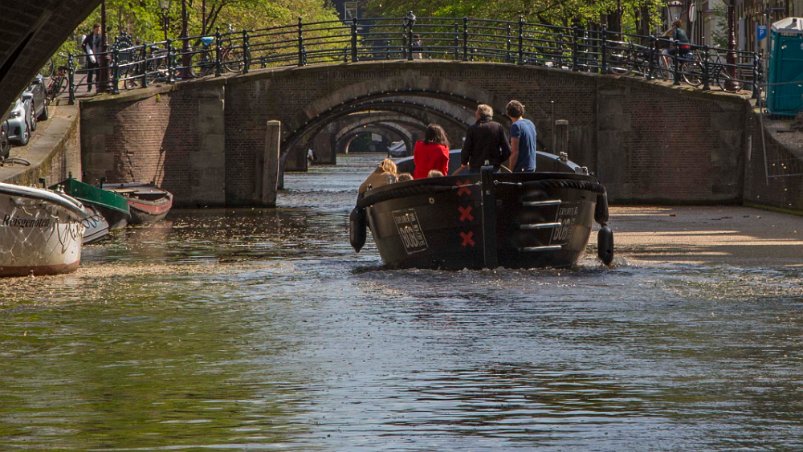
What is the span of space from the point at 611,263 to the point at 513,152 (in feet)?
5.99

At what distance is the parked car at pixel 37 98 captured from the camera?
33.9 m

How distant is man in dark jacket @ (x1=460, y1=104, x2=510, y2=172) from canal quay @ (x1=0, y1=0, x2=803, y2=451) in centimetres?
77

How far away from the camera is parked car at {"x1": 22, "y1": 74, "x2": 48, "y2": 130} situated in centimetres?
3391

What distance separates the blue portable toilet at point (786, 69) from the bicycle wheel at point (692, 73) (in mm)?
3244

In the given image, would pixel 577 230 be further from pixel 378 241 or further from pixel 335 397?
pixel 335 397

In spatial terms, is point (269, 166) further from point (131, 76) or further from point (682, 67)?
point (682, 67)

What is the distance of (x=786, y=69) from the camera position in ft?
116

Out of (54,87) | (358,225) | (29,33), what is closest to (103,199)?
(29,33)

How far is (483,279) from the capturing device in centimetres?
1811

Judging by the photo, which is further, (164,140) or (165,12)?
(165,12)

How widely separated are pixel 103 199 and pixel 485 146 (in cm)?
1144

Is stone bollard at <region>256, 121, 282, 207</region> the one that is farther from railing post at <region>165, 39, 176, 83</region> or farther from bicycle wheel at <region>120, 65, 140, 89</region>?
bicycle wheel at <region>120, 65, 140, 89</region>

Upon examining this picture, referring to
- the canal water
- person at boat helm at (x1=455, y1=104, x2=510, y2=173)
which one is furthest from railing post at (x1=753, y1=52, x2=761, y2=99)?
person at boat helm at (x1=455, y1=104, x2=510, y2=173)

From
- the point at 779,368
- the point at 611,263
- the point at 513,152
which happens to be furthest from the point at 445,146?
the point at 779,368
